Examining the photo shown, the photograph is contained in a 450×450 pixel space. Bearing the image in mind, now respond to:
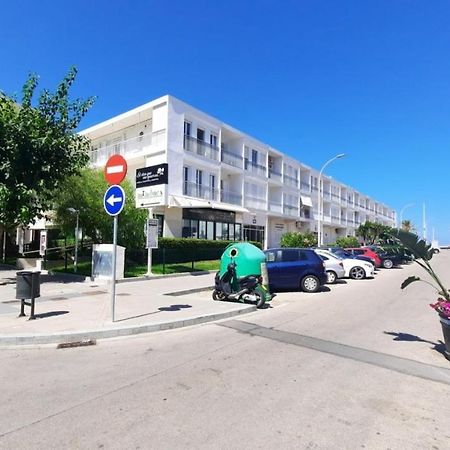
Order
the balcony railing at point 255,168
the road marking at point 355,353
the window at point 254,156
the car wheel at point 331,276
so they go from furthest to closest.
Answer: the window at point 254,156 < the balcony railing at point 255,168 < the car wheel at point 331,276 < the road marking at point 355,353

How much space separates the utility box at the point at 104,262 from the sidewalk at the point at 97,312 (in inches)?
50.4

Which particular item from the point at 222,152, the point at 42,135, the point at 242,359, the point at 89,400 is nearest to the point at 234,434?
the point at 89,400

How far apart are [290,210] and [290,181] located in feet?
11.7

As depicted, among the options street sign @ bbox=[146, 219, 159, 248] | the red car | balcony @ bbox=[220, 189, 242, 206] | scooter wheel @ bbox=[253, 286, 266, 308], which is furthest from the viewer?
balcony @ bbox=[220, 189, 242, 206]

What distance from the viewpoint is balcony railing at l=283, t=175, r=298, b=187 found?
141ft

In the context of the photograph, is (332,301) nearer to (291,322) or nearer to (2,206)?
(291,322)

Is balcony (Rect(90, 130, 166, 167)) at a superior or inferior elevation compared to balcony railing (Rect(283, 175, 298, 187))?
inferior

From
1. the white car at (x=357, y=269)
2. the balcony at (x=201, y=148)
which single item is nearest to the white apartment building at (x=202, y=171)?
the balcony at (x=201, y=148)

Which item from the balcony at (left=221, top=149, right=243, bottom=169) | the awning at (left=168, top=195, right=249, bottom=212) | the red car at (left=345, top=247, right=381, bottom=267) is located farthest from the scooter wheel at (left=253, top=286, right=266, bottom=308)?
the balcony at (left=221, top=149, right=243, bottom=169)

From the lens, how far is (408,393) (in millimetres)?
4574

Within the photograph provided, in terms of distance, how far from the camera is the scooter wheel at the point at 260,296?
10.6 metres

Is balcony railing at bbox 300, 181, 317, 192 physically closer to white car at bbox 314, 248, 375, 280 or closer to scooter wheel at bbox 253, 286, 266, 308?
white car at bbox 314, 248, 375, 280

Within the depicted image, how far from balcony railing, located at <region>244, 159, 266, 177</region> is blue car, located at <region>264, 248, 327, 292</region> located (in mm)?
21321

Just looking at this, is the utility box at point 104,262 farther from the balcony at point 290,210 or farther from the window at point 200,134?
the balcony at point 290,210
